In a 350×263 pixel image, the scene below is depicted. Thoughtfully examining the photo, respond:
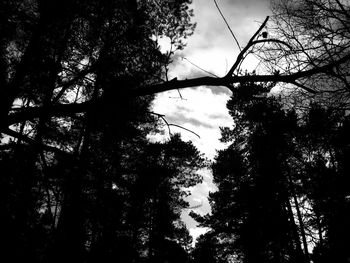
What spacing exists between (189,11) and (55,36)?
359 centimetres

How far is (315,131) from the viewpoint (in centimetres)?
780

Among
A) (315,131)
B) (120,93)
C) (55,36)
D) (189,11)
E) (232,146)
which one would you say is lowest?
(120,93)

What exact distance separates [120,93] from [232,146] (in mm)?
16963

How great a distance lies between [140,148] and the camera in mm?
16281

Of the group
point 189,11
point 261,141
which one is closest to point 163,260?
point 261,141

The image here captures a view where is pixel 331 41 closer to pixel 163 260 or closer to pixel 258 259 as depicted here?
pixel 258 259

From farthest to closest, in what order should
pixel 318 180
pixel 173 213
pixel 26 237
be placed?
1. pixel 173 213
2. pixel 318 180
3. pixel 26 237

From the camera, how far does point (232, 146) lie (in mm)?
19000

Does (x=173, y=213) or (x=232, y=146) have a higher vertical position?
(x=232, y=146)

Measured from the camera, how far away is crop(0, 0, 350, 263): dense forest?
411cm

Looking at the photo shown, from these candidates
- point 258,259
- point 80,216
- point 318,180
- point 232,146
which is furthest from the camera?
point 232,146

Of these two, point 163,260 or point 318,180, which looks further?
point 163,260

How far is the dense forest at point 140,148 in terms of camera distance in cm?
411

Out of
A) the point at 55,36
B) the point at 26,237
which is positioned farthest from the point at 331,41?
the point at 26,237
